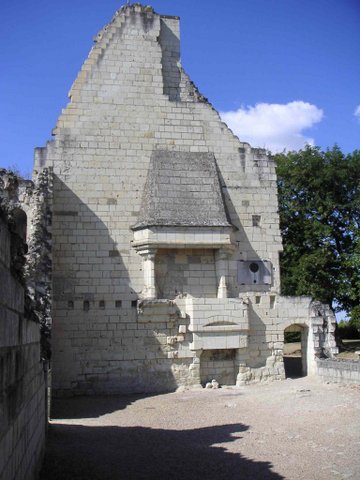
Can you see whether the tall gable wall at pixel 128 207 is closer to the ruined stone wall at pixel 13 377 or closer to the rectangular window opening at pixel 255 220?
the rectangular window opening at pixel 255 220

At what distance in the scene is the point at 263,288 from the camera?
15.6 meters

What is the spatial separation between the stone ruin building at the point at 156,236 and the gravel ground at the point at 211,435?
1.28 meters

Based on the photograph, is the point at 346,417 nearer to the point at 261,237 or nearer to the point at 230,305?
the point at 230,305

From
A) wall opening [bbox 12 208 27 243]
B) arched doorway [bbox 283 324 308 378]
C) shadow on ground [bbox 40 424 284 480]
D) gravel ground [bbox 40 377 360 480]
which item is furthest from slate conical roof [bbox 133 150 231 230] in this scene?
shadow on ground [bbox 40 424 284 480]

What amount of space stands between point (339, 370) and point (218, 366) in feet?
10.8

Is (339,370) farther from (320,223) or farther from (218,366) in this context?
(320,223)

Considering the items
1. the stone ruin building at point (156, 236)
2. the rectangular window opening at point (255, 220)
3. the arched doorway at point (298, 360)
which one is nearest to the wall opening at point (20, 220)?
the stone ruin building at point (156, 236)

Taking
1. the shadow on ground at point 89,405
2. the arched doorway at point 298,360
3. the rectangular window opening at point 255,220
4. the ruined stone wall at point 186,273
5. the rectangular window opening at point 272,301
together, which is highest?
the rectangular window opening at point 255,220

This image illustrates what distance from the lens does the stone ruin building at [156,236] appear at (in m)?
14.5

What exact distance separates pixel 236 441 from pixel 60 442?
2840mm

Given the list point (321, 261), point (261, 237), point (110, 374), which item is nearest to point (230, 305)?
point (261, 237)

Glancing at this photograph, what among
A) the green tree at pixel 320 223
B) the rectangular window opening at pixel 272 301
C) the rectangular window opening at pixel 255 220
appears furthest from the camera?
the green tree at pixel 320 223

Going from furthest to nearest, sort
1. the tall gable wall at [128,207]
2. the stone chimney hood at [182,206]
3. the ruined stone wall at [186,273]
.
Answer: the ruined stone wall at [186,273], the stone chimney hood at [182,206], the tall gable wall at [128,207]

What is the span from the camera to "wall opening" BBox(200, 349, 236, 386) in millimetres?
14805
